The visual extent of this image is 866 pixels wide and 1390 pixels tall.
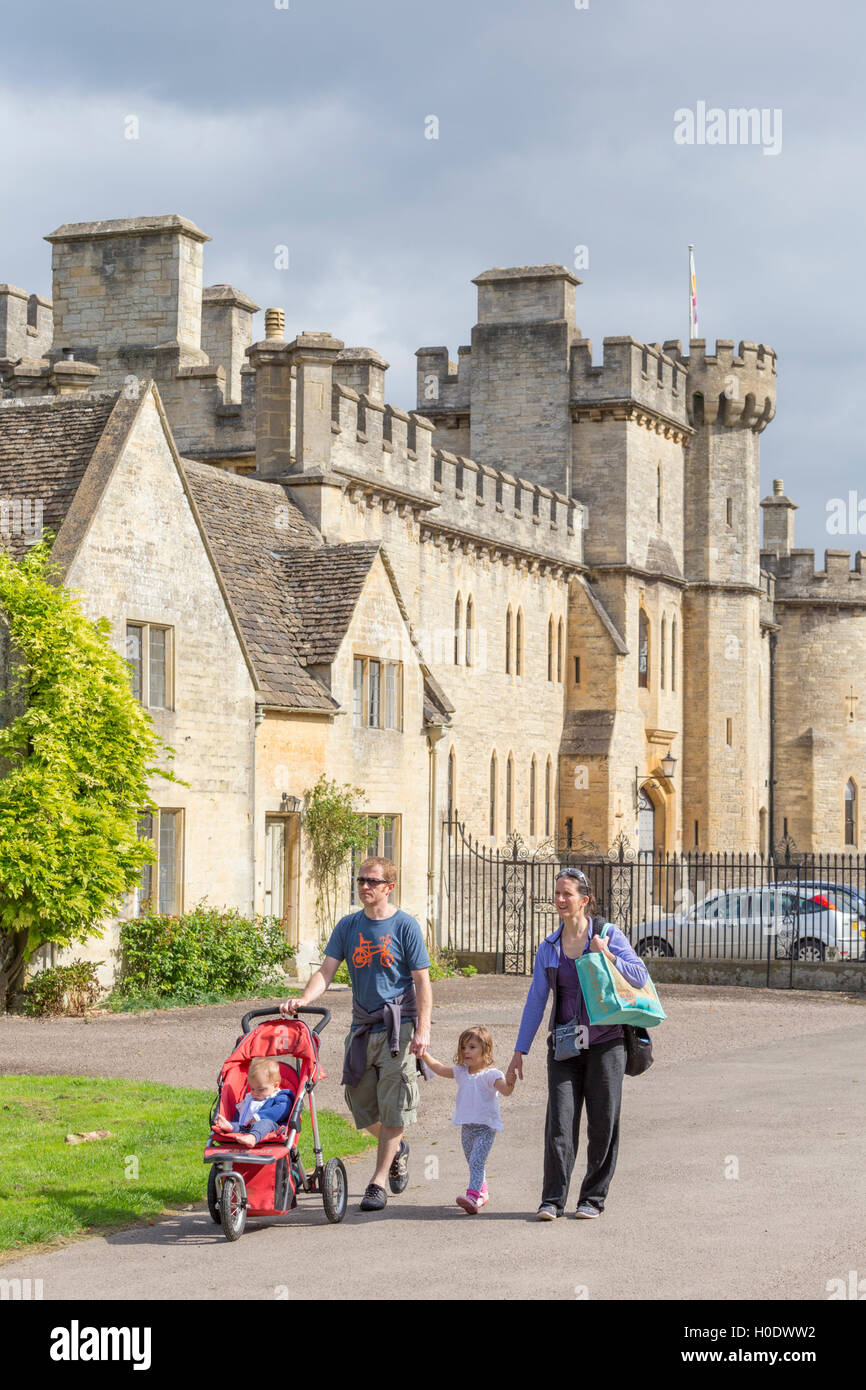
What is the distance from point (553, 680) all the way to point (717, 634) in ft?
21.6

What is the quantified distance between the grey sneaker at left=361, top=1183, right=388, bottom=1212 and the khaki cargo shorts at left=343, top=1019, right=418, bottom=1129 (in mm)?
310

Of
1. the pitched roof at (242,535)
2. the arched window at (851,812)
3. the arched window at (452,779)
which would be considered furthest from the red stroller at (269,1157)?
the arched window at (851,812)

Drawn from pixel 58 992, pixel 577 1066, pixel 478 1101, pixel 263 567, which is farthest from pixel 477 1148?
pixel 263 567

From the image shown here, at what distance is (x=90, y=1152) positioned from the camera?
10.4 m

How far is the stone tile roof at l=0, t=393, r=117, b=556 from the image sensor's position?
2031 centimetres

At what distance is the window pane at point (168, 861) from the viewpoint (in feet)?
70.3

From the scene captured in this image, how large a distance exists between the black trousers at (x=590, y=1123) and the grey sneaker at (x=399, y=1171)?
2.99 ft

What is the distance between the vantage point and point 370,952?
30.2 feet

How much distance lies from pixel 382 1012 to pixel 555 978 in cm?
90

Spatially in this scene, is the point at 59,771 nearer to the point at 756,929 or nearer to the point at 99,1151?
the point at 99,1151

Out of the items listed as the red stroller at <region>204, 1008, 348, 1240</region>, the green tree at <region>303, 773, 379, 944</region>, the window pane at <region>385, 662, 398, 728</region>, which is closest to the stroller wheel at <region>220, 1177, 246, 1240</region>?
the red stroller at <region>204, 1008, 348, 1240</region>

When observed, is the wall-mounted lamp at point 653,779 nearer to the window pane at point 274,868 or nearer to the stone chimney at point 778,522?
the stone chimney at point 778,522

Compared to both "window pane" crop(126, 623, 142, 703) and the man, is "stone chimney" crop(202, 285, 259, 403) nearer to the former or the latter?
"window pane" crop(126, 623, 142, 703)
